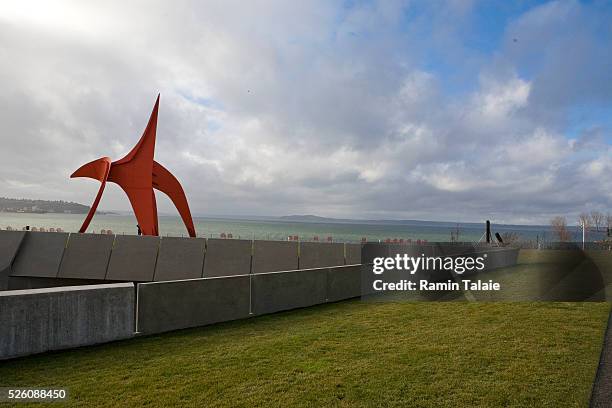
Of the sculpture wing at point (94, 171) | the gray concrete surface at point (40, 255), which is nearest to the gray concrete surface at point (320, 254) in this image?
the gray concrete surface at point (40, 255)

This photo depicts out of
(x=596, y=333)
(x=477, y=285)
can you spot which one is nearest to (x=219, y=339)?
(x=596, y=333)

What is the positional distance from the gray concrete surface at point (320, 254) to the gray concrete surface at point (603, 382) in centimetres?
1149

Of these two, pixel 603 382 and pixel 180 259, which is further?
pixel 180 259

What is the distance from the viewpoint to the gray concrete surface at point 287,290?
10102 millimetres

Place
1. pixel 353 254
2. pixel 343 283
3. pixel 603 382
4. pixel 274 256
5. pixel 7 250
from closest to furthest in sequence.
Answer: pixel 603 382 → pixel 343 283 → pixel 274 256 → pixel 353 254 → pixel 7 250

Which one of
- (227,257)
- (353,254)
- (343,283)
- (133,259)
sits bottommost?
(343,283)

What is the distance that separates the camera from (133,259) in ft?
59.5

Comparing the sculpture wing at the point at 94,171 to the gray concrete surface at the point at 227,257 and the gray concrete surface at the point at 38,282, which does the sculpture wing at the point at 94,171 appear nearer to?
the gray concrete surface at the point at 38,282

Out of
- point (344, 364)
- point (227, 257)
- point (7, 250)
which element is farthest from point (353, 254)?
point (7, 250)

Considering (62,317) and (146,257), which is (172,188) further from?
(62,317)

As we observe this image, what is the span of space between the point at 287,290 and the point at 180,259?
335 inches

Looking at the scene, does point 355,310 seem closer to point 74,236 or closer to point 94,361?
point 94,361

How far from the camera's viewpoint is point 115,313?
7.72 meters

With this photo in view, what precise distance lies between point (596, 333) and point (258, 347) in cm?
588
